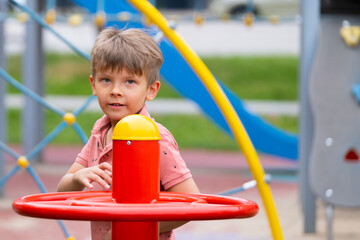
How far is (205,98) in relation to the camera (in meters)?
7.12

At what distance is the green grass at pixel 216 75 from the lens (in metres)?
11.6

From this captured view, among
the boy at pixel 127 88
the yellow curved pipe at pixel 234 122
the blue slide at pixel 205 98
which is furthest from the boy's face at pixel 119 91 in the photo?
the blue slide at pixel 205 98

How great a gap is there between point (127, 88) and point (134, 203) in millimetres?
408

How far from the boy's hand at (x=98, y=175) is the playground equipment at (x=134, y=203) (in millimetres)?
47

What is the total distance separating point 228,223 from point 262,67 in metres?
10.5

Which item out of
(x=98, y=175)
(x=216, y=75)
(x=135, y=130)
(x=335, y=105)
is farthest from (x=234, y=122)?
(x=216, y=75)

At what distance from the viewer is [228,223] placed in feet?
17.1

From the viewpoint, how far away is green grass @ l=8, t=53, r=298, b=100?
1429 centimetres

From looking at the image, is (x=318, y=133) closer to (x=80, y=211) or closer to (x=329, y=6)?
(x=329, y=6)

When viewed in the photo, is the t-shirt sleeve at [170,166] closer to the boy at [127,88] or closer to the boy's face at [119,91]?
the boy at [127,88]

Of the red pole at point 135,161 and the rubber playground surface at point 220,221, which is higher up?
the red pole at point 135,161

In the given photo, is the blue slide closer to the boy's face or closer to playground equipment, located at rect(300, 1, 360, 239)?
playground equipment, located at rect(300, 1, 360, 239)

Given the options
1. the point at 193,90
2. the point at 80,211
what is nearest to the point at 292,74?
the point at 193,90

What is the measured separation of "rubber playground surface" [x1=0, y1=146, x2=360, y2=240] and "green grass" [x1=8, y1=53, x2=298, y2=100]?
493 cm
